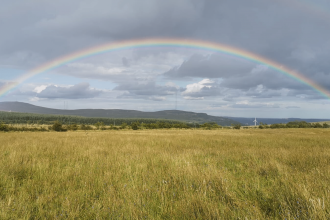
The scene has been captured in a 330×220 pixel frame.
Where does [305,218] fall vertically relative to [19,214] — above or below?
above

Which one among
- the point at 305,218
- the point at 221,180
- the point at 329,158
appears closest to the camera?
the point at 305,218

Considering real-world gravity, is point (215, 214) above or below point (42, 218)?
above

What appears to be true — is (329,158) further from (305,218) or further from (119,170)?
(119,170)

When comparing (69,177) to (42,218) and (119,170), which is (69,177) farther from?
(42,218)

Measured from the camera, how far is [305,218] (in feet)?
8.48

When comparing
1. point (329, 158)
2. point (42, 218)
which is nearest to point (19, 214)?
point (42, 218)

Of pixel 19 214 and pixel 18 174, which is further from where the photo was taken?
pixel 18 174

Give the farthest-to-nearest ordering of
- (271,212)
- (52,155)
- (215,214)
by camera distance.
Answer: (52,155)
(271,212)
(215,214)

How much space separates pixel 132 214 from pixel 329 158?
7507mm

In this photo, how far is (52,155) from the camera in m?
7.59

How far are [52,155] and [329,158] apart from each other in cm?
1033

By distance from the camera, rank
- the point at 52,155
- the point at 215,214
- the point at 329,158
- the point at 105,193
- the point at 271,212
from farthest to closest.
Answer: the point at 52,155, the point at 329,158, the point at 105,193, the point at 271,212, the point at 215,214

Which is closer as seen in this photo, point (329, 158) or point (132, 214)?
point (132, 214)

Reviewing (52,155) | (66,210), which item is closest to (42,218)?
(66,210)
